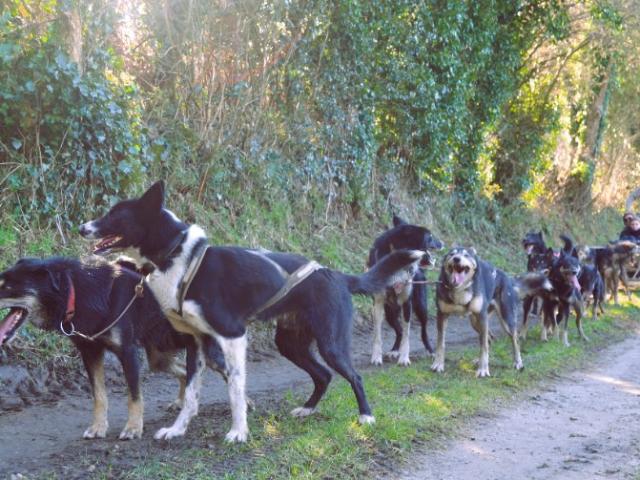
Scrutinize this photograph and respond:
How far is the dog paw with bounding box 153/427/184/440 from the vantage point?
5.37 metres

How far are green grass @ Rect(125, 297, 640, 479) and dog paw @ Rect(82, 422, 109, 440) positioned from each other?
0.84m

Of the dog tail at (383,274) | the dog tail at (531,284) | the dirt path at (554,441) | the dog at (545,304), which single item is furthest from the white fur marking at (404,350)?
the dog tail at (383,274)

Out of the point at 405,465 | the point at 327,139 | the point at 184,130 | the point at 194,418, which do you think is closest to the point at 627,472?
the point at 405,465

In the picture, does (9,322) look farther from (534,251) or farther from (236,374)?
(534,251)

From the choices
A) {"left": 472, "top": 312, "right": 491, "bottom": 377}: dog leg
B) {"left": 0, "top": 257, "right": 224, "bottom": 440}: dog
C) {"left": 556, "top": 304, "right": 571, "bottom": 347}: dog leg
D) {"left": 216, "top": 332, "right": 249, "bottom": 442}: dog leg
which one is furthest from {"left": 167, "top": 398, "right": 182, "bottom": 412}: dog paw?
{"left": 556, "top": 304, "right": 571, "bottom": 347}: dog leg

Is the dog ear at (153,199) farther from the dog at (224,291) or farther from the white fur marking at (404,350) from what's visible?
the white fur marking at (404,350)

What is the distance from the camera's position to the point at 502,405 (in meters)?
7.09

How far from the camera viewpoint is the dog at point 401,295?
9.23 meters

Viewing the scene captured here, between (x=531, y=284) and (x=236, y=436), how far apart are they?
20.8 ft

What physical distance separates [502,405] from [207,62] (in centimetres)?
723

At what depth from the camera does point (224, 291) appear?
551cm

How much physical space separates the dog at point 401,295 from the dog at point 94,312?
380cm

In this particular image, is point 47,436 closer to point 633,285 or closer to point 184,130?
point 184,130

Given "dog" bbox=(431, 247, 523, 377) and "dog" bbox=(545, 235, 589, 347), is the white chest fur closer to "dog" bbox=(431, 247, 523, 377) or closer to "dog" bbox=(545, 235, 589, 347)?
"dog" bbox=(431, 247, 523, 377)
